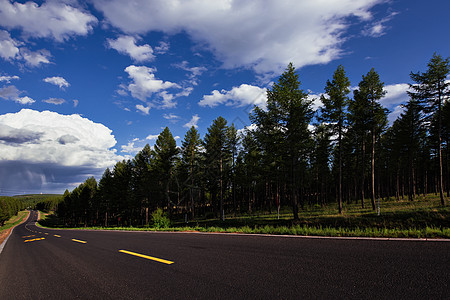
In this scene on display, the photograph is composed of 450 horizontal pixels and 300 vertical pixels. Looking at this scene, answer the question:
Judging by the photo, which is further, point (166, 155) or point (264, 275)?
point (166, 155)

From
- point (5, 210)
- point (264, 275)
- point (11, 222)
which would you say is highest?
point (264, 275)

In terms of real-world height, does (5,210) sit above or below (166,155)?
below

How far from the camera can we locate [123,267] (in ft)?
17.7

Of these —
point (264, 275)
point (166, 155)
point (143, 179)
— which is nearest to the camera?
point (264, 275)

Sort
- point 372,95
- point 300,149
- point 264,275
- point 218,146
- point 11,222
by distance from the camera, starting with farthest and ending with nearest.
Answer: point 11,222 < point 218,146 < point 372,95 < point 300,149 < point 264,275

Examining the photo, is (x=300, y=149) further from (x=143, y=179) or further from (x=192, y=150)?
(x=143, y=179)

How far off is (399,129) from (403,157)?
500 cm

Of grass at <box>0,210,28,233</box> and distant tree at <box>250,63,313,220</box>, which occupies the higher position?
distant tree at <box>250,63,313,220</box>

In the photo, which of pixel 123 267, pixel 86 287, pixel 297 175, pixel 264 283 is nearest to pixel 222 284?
pixel 264 283

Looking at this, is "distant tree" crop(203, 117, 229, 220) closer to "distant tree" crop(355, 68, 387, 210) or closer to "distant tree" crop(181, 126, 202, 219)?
"distant tree" crop(181, 126, 202, 219)

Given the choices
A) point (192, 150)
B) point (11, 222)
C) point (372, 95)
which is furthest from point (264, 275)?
point (11, 222)

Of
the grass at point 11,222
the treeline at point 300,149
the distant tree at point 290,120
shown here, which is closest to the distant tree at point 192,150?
the treeline at point 300,149

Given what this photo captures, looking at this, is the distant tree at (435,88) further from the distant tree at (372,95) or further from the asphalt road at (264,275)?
the asphalt road at (264,275)

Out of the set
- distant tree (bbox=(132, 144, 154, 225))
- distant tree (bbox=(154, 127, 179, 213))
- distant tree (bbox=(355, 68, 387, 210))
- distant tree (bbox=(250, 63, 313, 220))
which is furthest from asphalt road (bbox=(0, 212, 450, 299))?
distant tree (bbox=(132, 144, 154, 225))
